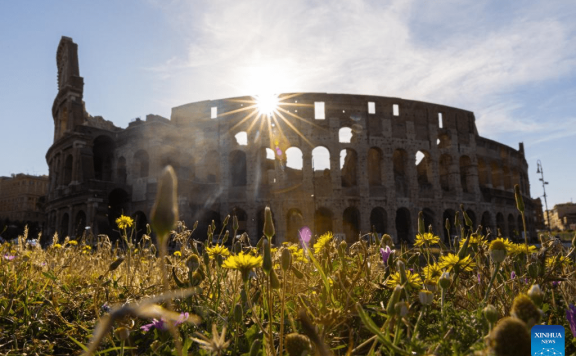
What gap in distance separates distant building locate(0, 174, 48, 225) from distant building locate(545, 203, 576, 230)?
3081 inches

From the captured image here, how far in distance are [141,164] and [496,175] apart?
2567 centimetres

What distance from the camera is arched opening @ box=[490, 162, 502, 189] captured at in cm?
2911

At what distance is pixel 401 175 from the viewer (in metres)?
25.8

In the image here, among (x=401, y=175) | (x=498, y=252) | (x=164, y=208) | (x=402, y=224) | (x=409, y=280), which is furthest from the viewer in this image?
(x=402, y=224)

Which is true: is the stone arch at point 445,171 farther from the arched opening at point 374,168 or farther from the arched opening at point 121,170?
the arched opening at point 121,170

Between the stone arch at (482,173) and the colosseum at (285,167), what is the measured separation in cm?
7

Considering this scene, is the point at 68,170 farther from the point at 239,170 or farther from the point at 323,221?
the point at 323,221

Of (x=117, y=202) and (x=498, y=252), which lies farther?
(x=117, y=202)

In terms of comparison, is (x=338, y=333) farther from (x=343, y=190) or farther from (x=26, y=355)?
(x=343, y=190)

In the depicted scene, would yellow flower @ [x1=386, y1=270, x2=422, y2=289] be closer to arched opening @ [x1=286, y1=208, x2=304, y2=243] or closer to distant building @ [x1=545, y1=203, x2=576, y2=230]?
arched opening @ [x1=286, y1=208, x2=304, y2=243]

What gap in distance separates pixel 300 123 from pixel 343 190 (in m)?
4.82

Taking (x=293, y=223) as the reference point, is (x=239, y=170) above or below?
above

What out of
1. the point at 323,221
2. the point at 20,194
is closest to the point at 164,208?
the point at 323,221

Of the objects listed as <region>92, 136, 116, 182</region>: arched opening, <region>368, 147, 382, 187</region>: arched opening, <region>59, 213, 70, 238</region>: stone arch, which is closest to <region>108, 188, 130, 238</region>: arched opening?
<region>92, 136, 116, 182</region>: arched opening
